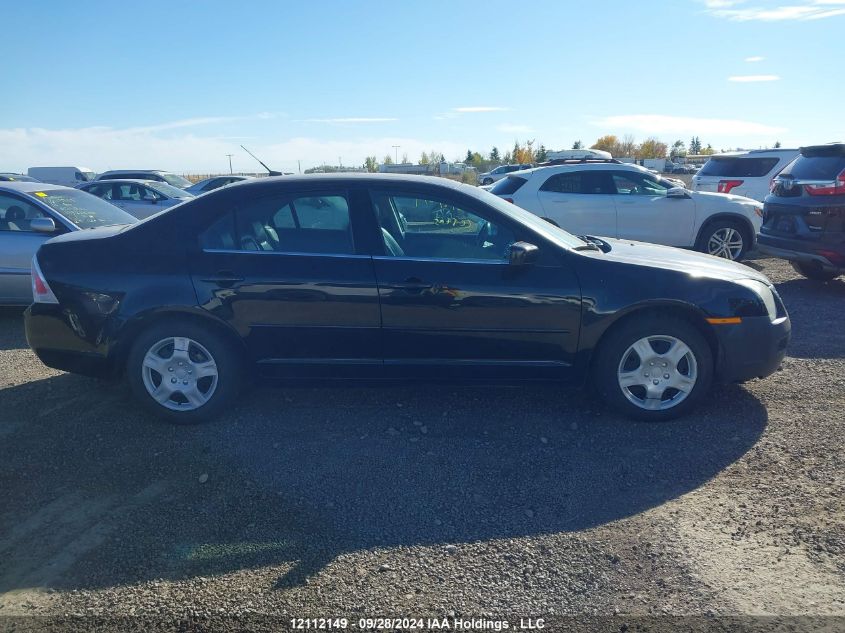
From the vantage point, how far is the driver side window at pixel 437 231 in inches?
173

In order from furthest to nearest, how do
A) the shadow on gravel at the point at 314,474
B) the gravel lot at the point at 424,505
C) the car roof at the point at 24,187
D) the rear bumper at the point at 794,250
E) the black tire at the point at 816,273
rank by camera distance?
1. the black tire at the point at 816,273
2. the rear bumper at the point at 794,250
3. the car roof at the point at 24,187
4. the shadow on gravel at the point at 314,474
5. the gravel lot at the point at 424,505

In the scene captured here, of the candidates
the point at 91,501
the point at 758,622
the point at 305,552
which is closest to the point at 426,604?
the point at 305,552

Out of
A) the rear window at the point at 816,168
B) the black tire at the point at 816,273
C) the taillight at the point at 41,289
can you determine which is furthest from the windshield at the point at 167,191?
the black tire at the point at 816,273

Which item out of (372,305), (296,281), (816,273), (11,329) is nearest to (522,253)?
(372,305)

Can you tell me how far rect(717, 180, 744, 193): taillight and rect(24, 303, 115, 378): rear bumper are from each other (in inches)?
469

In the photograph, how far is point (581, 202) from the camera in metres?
10.2

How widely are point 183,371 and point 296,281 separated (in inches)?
39.0

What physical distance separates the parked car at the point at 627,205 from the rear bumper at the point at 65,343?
703cm

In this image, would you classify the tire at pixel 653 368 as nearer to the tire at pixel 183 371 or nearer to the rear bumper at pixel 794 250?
the tire at pixel 183 371

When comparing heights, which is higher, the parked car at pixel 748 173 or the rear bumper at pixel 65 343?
the parked car at pixel 748 173

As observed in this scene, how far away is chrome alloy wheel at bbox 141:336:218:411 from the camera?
14.4 ft

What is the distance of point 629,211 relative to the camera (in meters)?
10.2

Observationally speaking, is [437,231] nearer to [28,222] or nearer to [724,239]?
[28,222]

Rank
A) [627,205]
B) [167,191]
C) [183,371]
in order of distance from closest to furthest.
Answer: [183,371] → [627,205] → [167,191]
